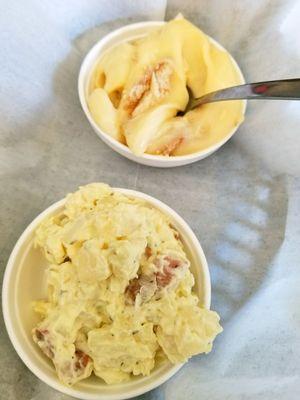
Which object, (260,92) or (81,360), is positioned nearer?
(81,360)

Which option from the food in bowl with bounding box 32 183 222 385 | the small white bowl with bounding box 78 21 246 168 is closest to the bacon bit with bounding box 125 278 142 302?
the food in bowl with bounding box 32 183 222 385

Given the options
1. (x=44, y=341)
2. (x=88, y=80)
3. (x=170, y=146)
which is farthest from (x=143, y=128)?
(x=44, y=341)

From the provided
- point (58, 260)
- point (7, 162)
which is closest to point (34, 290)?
point (58, 260)

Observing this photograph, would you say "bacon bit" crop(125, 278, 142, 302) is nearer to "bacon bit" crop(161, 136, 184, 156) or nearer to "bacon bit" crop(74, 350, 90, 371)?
"bacon bit" crop(74, 350, 90, 371)

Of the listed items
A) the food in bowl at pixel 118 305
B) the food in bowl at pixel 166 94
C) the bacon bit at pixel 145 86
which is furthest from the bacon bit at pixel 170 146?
the food in bowl at pixel 118 305

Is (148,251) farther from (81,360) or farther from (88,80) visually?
(88,80)

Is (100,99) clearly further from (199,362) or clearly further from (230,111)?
(199,362)

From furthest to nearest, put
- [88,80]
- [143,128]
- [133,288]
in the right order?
[88,80] → [143,128] → [133,288]
